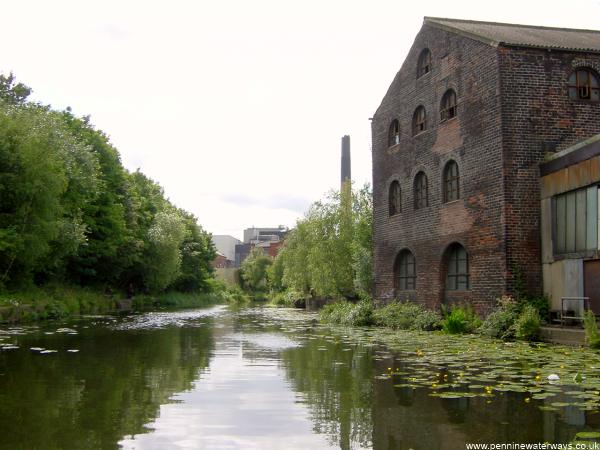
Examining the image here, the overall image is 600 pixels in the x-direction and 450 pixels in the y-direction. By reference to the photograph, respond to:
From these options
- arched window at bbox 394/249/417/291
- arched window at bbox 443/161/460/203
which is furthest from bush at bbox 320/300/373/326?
arched window at bbox 443/161/460/203

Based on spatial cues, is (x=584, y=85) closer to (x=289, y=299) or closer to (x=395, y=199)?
(x=395, y=199)

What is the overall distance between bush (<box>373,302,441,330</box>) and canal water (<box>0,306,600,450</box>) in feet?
21.2

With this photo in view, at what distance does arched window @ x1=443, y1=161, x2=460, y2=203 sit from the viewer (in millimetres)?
20922

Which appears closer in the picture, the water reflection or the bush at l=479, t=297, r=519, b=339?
the water reflection

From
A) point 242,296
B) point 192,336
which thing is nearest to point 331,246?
point 192,336

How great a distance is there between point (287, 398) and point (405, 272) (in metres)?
17.2

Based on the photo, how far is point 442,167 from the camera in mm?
21547

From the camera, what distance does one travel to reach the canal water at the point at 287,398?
230 inches

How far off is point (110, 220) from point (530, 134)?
3077 centimetres

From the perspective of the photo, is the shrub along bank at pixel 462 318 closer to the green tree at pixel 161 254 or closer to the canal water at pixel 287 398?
the canal water at pixel 287 398

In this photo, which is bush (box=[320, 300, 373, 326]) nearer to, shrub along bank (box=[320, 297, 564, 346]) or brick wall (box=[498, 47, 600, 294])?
shrub along bank (box=[320, 297, 564, 346])

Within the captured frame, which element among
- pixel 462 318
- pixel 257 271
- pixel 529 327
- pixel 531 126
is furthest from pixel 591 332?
pixel 257 271

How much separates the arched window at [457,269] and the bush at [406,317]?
115 cm

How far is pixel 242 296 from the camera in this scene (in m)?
91.1
